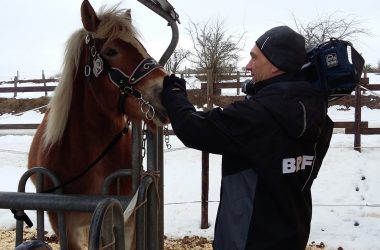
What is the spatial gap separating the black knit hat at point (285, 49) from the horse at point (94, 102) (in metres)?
0.69

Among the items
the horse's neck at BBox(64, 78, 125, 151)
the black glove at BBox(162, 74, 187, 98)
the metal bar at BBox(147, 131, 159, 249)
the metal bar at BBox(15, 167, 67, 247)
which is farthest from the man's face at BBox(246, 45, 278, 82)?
the metal bar at BBox(15, 167, 67, 247)

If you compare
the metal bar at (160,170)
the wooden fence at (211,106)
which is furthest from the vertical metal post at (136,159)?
the wooden fence at (211,106)

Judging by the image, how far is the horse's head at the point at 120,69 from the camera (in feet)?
6.71

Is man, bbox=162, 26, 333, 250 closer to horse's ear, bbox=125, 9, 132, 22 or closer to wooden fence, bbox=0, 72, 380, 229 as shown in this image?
horse's ear, bbox=125, 9, 132, 22

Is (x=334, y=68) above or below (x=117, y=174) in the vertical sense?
above

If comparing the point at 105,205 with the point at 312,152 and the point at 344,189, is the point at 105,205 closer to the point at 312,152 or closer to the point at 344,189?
the point at 312,152

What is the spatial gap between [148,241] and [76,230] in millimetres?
820

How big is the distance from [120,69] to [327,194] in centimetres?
457

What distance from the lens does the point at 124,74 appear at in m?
2.18

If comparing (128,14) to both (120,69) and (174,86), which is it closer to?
(120,69)

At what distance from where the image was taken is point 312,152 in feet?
5.27

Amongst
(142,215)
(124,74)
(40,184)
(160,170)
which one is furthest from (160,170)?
(40,184)

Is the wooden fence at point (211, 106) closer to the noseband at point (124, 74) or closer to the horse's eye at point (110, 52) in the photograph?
the noseband at point (124, 74)

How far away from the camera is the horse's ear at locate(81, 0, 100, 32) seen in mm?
2211
